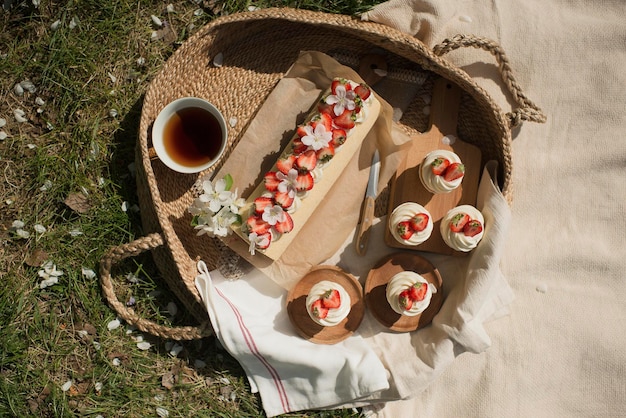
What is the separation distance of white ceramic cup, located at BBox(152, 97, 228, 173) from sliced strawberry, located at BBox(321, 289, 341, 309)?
2.12ft

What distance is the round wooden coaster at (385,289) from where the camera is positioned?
6.64 feet

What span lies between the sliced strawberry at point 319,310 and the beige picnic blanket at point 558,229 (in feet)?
1.86

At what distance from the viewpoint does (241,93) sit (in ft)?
6.88

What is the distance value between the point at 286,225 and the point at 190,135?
52 cm

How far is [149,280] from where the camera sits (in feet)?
7.13

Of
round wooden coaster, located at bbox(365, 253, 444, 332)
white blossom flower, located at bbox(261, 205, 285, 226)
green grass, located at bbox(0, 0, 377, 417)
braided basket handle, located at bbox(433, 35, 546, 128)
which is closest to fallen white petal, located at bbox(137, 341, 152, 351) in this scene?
green grass, located at bbox(0, 0, 377, 417)

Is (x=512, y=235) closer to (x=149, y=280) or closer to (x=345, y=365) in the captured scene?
(x=345, y=365)

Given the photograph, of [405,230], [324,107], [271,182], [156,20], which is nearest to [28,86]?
[156,20]

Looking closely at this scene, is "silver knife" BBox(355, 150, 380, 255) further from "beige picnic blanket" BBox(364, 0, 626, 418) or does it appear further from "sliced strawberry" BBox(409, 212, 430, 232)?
"beige picnic blanket" BBox(364, 0, 626, 418)

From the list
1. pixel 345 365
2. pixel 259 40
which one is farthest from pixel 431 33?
pixel 345 365

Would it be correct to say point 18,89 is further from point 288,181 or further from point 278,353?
point 278,353

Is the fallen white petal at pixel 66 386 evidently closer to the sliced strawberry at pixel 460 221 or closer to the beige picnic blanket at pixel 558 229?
the beige picnic blanket at pixel 558 229

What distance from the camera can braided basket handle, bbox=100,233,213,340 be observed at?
72.7 inches

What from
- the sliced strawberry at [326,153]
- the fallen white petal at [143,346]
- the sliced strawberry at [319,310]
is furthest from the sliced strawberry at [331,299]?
the fallen white petal at [143,346]
